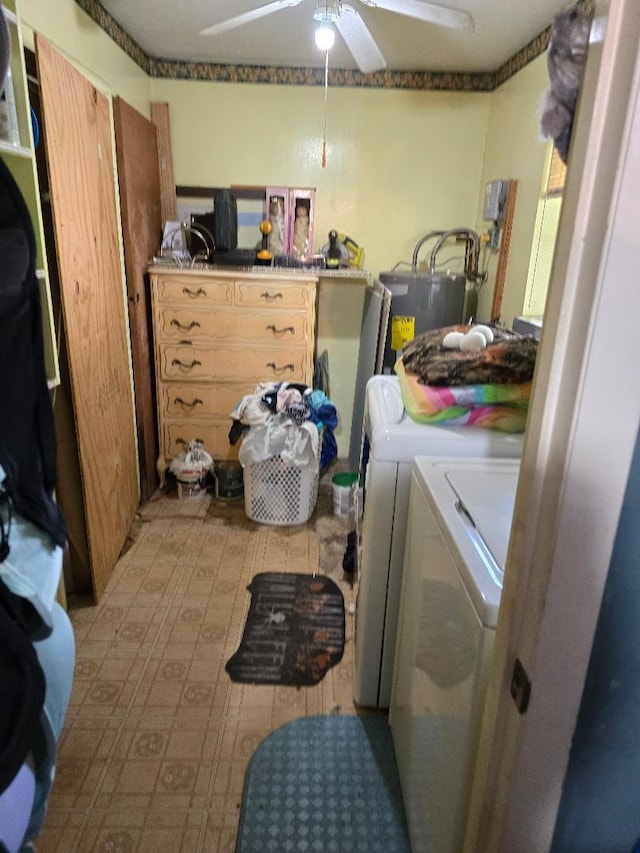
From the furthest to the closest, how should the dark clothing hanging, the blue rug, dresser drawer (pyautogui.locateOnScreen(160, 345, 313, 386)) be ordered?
dresser drawer (pyautogui.locateOnScreen(160, 345, 313, 386)), the blue rug, the dark clothing hanging

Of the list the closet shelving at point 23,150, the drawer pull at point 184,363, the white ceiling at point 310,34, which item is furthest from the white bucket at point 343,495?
the white ceiling at point 310,34

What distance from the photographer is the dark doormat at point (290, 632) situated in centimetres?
186

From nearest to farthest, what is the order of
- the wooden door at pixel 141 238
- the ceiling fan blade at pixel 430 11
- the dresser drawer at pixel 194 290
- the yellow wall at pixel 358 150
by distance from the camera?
the ceiling fan blade at pixel 430 11 < the wooden door at pixel 141 238 < the dresser drawer at pixel 194 290 < the yellow wall at pixel 358 150

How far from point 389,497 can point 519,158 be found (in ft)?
6.71

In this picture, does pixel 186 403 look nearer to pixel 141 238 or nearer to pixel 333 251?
pixel 141 238

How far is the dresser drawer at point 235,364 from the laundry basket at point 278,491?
0.55m

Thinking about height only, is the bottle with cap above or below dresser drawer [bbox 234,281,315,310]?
above

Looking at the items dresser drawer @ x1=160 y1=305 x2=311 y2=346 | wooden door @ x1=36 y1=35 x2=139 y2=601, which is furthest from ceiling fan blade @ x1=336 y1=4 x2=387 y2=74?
dresser drawer @ x1=160 y1=305 x2=311 y2=346

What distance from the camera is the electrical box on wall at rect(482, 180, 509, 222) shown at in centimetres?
271

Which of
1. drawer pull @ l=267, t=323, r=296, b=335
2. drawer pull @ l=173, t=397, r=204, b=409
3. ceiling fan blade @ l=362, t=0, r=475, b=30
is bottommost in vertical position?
drawer pull @ l=173, t=397, r=204, b=409

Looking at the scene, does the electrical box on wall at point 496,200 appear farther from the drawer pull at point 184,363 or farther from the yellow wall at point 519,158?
the drawer pull at point 184,363

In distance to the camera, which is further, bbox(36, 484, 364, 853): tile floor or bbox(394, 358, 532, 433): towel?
bbox(394, 358, 532, 433): towel

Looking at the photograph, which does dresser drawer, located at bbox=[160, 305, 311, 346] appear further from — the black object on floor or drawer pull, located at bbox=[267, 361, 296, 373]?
the black object on floor

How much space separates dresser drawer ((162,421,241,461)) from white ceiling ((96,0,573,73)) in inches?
75.8
